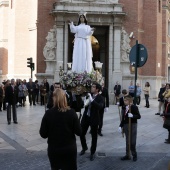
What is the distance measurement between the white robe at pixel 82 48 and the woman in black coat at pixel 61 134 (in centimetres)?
855

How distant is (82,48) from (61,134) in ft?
29.8

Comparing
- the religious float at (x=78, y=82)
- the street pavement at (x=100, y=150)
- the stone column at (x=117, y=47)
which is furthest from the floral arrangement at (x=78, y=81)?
the stone column at (x=117, y=47)

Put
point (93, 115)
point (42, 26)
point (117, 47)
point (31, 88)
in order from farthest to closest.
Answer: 1. point (42, 26)
2. point (117, 47)
3. point (31, 88)
4. point (93, 115)

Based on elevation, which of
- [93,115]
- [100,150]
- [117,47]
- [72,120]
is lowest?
[100,150]

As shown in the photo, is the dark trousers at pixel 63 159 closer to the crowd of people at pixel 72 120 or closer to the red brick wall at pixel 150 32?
the crowd of people at pixel 72 120

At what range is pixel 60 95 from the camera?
4.47 m

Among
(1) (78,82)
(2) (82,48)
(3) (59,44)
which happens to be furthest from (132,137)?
(3) (59,44)

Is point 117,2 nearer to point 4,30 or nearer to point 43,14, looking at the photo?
point 43,14

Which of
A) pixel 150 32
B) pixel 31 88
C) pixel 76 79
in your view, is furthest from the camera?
pixel 150 32

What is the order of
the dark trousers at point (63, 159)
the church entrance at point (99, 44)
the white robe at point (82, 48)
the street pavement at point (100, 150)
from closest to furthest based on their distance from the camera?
the dark trousers at point (63, 159) < the street pavement at point (100, 150) < the white robe at point (82, 48) < the church entrance at point (99, 44)

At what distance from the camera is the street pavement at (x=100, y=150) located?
679 centimetres

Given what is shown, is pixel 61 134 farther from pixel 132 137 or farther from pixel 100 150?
pixel 100 150

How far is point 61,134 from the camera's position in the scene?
447 cm

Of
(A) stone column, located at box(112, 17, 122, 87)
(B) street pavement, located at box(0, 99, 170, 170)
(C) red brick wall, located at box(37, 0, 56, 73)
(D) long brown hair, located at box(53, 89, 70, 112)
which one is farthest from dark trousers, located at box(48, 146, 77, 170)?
(C) red brick wall, located at box(37, 0, 56, 73)
